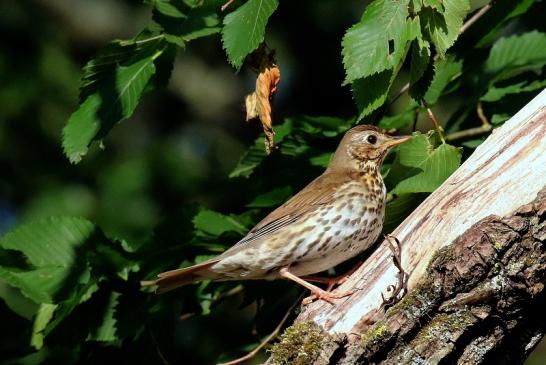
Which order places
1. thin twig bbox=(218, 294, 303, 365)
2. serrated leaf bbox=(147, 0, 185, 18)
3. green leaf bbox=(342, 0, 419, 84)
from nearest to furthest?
1. green leaf bbox=(342, 0, 419, 84)
2. serrated leaf bbox=(147, 0, 185, 18)
3. thin twig bbox=(218, 294, 303, 365)

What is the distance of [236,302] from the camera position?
8500 millimetres

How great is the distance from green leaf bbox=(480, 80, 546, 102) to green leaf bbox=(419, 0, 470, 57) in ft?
3.62

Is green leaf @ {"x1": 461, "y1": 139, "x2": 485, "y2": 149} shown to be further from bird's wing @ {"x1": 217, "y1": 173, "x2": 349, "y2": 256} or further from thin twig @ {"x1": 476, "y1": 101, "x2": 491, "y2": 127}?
bird's wing @ {"x1": 217, "y1": 173, "x2": 349, "y2": 256}

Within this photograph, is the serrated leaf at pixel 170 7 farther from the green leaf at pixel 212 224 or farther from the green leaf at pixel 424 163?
the green leaf at pixel 424 163

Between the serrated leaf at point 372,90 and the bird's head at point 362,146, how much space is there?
994 millimetres

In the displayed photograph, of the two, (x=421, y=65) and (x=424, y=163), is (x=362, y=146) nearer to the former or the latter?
(x=424, y=163)

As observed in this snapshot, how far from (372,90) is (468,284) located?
920 mm

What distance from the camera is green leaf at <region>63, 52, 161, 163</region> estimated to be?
5.02m

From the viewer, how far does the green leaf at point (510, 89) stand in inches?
217

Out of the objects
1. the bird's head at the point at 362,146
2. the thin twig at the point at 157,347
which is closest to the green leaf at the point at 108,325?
the thin twig at the point at 157,347

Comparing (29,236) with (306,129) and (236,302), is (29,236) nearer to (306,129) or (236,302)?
(306,129)

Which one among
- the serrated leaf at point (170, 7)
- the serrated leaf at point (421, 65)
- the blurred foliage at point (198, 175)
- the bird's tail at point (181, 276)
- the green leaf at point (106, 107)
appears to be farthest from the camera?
the bird's tail at point (181, 276)

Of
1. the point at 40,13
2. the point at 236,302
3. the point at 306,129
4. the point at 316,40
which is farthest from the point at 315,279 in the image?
the point at 40,13

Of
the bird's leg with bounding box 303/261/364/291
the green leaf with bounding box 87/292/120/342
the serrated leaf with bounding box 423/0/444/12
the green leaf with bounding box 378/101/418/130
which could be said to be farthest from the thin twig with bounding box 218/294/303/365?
the serrated leaf with bounding box 423/0/444/12
